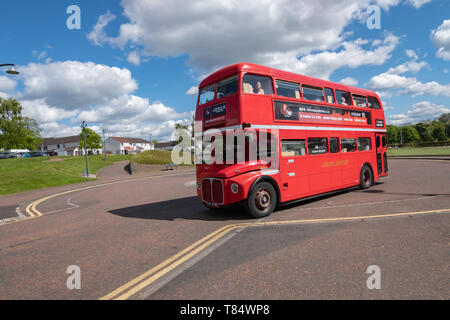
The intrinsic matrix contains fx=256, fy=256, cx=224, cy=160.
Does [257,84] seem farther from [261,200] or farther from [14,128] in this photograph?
[14,128]

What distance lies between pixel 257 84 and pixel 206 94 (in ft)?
5.89

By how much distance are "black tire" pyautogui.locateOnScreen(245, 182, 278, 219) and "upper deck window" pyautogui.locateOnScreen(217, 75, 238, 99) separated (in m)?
2.78

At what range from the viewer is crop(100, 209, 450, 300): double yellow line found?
3477mm

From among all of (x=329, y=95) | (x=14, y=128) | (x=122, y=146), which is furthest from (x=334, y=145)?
(x=122, y=146)

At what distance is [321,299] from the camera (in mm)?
3027

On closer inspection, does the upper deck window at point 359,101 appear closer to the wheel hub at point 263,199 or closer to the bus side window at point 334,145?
the bus side window at point 334,145

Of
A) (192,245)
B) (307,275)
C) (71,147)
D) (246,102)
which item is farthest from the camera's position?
(71,147)

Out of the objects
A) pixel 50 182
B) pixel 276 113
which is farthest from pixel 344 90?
pixel 50 182

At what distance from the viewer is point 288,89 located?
323 inches

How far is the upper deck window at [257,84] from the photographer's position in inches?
281

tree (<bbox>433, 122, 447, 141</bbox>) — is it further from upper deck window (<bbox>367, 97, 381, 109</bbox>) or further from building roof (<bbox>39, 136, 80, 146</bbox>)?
building roof (<bbox>39, 136, 80, 146</bbox>)

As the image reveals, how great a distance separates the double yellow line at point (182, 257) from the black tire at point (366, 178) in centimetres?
432
